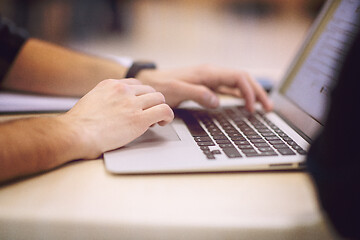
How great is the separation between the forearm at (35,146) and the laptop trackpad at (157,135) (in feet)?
0.30

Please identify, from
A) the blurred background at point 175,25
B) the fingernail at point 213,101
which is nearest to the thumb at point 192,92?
→ the fingernail at point 213,101

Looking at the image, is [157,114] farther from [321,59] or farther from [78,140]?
[321,59]

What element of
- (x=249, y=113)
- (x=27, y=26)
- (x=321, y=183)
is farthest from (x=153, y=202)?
(x=27, y=26)

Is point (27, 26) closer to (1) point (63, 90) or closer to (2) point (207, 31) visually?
(2) point (207, 31)

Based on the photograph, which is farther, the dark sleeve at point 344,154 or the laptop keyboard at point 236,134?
the laptop keyboard at point 236,134

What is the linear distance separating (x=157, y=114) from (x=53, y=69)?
0.41m

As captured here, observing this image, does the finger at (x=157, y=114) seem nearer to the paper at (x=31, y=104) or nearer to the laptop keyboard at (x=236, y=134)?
the laptop keyboard at (x=236, y=134)

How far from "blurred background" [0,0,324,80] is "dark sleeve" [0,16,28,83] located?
204cm

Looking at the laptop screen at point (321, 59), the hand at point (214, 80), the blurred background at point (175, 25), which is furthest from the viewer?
the blurred background at point (175, 25)

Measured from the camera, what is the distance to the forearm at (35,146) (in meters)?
0.42

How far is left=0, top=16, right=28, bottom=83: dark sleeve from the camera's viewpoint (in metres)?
0.84

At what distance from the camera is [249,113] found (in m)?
0.75

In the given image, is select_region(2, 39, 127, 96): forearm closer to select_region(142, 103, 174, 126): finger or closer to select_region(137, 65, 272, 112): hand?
select_region(137, 65, 272, 112): hand

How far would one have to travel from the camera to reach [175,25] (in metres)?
3.85
